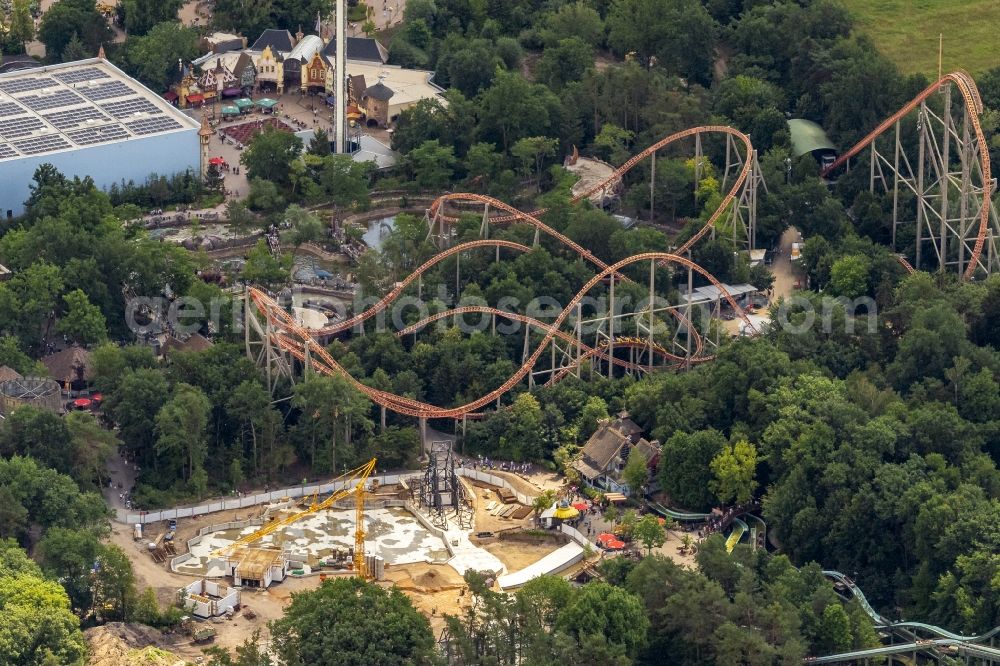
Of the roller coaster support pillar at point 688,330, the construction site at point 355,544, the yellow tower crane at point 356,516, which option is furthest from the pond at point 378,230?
the yellow tower crane at point 356,516

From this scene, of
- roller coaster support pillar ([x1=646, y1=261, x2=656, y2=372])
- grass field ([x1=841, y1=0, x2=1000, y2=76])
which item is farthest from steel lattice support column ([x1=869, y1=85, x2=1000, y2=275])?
grass field ([x1=841, y1=0, x2=1000, y2=76])

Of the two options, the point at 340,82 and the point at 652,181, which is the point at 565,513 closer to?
the point at 652,181

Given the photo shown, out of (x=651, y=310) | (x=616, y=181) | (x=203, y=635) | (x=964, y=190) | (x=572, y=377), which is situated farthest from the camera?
(x=616, y=181)

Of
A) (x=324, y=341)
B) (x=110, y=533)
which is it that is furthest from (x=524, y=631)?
(x=324, y=341)

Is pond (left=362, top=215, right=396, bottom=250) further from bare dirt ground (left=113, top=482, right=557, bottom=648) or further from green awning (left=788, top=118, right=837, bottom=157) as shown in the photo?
bare dirt ground (left=113, top=482, right=557, bottom=648)

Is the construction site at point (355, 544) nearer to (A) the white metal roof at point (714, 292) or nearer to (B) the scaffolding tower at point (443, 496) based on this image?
(B) the scaffolding tower at point (443, 496)

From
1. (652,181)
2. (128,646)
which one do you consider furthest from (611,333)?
(128,646)
